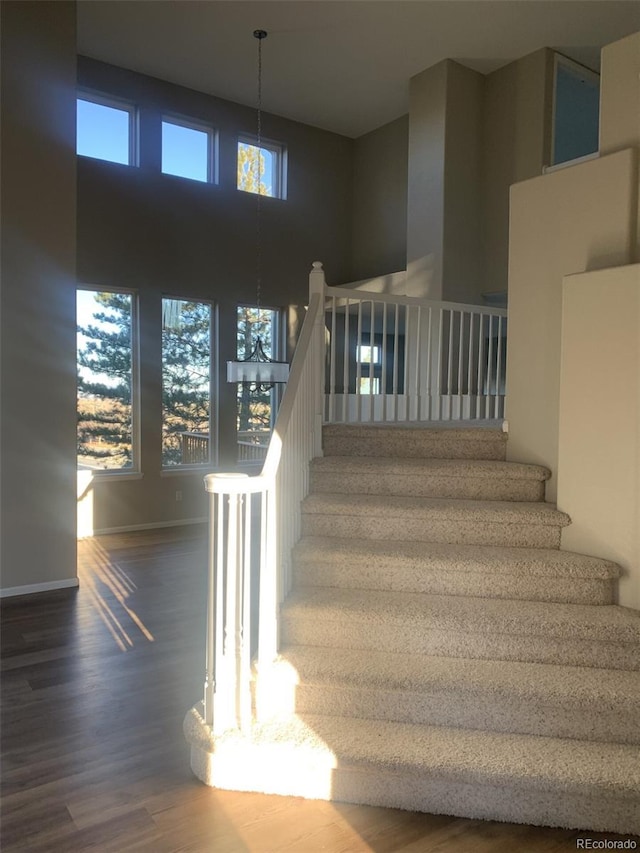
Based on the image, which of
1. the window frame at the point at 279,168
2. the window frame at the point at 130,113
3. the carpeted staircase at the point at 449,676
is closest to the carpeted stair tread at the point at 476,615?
the carpeted staircase at the point at 449,676

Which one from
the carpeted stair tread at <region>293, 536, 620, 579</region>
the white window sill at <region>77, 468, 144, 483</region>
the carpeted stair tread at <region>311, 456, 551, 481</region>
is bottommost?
the white window sill at <region>77, 468, 144, 483</region>

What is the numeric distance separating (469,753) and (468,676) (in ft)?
1.01

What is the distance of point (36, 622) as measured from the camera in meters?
4.08

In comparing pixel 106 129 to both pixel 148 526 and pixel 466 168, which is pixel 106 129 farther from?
pixel 148 526

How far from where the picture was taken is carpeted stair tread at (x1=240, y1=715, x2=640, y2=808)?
220 cm

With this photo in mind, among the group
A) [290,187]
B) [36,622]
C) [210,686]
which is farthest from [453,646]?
[290,187]

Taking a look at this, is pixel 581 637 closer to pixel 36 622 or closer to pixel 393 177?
pixel 36 622

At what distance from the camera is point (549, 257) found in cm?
364

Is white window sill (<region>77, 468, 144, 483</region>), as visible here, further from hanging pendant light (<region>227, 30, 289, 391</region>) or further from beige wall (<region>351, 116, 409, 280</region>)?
beige wall (<region>351, 116, 409, 280</region>)

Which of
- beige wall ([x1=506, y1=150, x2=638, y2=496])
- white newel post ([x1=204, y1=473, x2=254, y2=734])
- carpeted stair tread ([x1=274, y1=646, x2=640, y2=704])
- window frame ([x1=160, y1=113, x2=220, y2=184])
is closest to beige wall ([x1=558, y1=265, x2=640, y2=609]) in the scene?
beige wall ([x1=506, y1=150, x2=638, y2=496])

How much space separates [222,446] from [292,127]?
4446mm

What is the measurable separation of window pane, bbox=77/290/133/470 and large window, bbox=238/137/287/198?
236 centimetres

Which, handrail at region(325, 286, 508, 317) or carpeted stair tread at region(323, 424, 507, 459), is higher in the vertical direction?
handrail at region(325, 286, 508, 317)

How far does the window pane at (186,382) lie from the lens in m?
7.43
